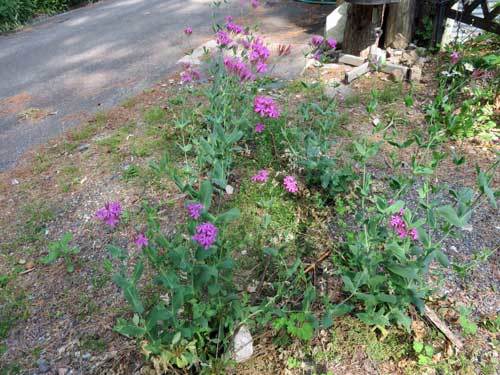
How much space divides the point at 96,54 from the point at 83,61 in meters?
0.30

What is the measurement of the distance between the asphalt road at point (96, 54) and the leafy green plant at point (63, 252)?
1.58 meters

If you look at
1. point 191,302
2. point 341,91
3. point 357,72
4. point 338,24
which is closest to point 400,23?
point 338,24

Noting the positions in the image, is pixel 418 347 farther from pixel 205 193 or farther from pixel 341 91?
pixel 341 91

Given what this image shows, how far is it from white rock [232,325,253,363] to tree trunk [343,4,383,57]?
3792 millimetres

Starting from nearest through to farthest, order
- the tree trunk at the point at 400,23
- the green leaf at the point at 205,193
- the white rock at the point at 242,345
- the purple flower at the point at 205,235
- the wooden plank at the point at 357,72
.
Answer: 1. the purple flower at the point at 205,235
2. the green leaf at the point at 205,193
3. the white rock at the point at 242,345
4. the wooden plank at the point at 357,72
5. the tree trunk at the point at 400,23

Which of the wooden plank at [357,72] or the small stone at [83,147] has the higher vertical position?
the wooden plank at [357,72]

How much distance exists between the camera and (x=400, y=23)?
15.4 ft

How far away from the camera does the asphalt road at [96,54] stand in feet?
14.3

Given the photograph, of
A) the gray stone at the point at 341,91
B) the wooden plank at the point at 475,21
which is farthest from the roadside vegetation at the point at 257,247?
the wooden plank at the point at 475,21

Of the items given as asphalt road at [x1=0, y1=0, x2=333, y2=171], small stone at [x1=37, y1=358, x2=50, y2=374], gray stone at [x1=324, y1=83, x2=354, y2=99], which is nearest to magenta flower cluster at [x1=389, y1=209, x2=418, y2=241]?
small stone at [x1=37, y1=358, x2=50, y2=374]

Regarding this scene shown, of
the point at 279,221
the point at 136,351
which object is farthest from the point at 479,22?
the point at 136,351

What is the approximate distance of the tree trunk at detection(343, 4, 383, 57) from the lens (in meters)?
4.48

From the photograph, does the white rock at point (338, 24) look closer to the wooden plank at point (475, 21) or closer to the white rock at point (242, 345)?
the wooden plank at point (475, 21)

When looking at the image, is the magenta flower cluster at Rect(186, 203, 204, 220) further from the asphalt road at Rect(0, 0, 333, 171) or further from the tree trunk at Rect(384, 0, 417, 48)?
the tree trunk at Rect(384, 0, 417, 48)
